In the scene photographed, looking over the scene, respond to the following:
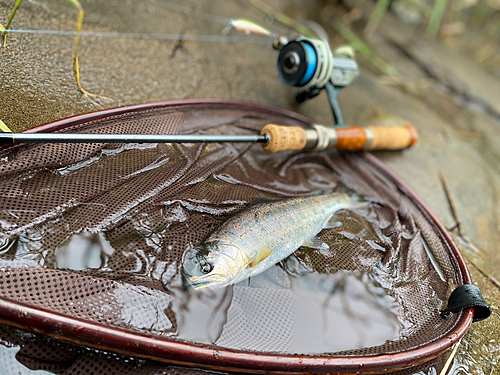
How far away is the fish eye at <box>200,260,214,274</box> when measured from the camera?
1804 millimetres

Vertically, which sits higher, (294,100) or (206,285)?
(294,100)

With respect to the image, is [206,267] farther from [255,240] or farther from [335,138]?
[335,138]

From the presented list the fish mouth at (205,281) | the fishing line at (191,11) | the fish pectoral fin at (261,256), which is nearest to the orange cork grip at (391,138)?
the fish pectoral fin at (261,256)

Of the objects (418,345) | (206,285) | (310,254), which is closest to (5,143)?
(206,285)

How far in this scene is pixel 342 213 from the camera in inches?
101

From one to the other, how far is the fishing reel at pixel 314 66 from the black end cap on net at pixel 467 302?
5.73 ft

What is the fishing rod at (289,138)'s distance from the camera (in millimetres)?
1791

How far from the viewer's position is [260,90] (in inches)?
156

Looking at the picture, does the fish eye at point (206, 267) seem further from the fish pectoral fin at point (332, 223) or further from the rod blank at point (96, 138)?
the fish pectoral fin at point (332, 223)

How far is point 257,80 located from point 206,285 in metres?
2.90

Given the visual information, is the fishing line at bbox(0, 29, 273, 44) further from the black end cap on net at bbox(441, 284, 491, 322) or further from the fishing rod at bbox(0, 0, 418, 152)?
the black end cap on net at bbox(441, 284, 491, 322)

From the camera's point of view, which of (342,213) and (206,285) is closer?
(206,285)

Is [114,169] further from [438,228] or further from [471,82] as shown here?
[471,82]

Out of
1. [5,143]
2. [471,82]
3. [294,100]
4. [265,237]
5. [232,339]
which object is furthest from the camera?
[471,82]
